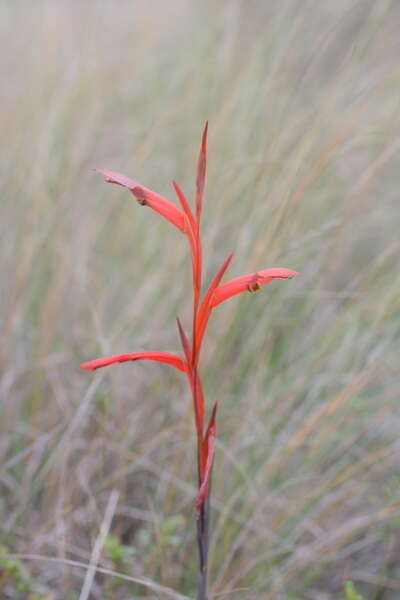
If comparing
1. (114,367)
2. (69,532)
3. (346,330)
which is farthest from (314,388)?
(69,532)

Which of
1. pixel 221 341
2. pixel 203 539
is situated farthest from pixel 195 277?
pixel 221 341

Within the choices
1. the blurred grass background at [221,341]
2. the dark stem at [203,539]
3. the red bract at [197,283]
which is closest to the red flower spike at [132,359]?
the red bract at [197,283]

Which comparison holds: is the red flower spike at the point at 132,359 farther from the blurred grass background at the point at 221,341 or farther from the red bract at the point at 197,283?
the blurred grass background at the point at 221,341

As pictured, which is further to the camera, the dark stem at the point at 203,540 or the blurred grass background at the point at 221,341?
the blurred grass background at the point at 221,341

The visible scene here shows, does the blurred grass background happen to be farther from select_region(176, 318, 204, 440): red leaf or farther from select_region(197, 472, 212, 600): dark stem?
select_region(176, 318, 204, 440): red leaf

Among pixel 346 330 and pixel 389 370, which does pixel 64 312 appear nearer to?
pixel 346 330

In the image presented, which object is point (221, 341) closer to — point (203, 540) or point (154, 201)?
point (203, 540)
